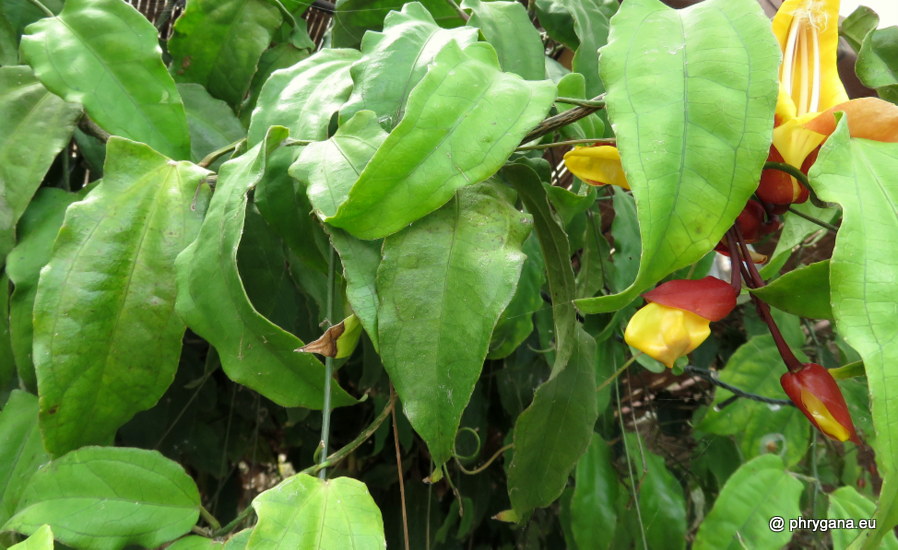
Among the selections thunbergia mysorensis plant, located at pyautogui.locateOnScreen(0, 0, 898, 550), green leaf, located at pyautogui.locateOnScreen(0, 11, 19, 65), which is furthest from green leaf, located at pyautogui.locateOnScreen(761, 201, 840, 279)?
green leaf, located at pyautogui.locateOnScreen(0, 11, 19, 65)

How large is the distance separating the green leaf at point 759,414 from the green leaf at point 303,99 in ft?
1.82

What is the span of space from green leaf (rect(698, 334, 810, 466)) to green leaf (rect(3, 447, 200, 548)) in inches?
23.0

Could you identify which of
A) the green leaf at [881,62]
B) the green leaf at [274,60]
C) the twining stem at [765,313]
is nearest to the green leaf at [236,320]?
the twining stem at [765,313]

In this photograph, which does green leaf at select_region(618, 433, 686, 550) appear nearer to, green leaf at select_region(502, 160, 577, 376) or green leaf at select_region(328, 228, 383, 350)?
green leaf at select_region(502, 160, 577, 376)

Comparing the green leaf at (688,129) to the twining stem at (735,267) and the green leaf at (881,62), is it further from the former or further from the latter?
the green leaf at (881,62)

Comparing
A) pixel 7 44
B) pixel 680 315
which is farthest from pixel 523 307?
pixel 7 44

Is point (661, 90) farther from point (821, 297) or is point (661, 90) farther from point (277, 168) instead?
point (277, 168)

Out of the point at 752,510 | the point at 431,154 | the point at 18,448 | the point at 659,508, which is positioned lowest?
the point at 659,508

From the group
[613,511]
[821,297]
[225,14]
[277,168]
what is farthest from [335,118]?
[613,511]

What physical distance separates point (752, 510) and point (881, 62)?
0.35 m

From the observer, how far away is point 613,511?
0.63 m

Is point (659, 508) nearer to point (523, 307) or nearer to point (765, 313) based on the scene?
point (523, 307)

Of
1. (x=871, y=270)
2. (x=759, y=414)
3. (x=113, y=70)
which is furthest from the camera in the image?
(x=759, y=414)

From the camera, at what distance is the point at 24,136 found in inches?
19.5
